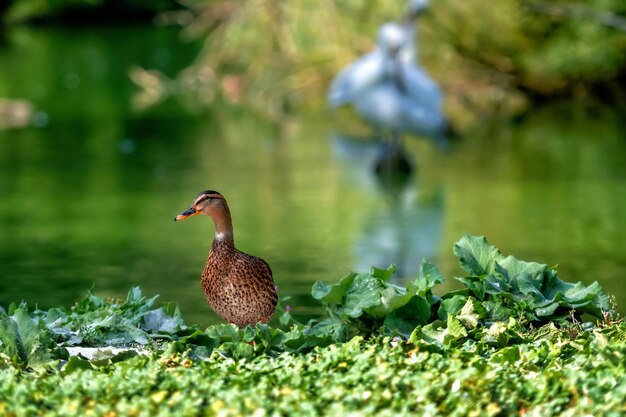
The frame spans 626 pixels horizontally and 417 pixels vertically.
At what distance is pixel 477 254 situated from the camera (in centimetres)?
627

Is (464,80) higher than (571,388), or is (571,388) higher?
(464,80)

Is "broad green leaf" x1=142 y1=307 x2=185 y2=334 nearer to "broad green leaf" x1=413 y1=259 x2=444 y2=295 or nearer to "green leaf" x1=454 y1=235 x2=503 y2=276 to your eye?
"broad green leaf" x1=413 y1=259 x2=444 y2=295

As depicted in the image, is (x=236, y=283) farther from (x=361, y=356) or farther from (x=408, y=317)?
Answer: (x=361, y=356)

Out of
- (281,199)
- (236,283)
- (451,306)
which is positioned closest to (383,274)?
(451,306)

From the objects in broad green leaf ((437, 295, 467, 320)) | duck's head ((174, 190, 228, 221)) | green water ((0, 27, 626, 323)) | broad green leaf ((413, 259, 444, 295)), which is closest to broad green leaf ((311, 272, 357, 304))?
broad green leaf ((413, 259, 444, 295))

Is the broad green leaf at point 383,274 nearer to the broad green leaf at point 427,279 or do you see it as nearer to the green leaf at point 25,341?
the broad green leaf at point 427,279

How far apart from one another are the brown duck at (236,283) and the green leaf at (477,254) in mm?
920

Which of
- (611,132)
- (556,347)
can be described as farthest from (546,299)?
(611,132)

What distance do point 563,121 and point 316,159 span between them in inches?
212

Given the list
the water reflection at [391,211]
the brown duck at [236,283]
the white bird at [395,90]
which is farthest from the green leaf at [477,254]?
the white bird at [395,90]

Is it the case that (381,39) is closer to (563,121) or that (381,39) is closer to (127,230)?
(127,230)

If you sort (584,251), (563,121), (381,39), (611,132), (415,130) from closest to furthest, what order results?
(584,251)
(381,39)
(415,130)
(611,132)
(563,121)

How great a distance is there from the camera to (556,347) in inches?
211

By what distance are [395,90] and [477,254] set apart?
788 centimetres
